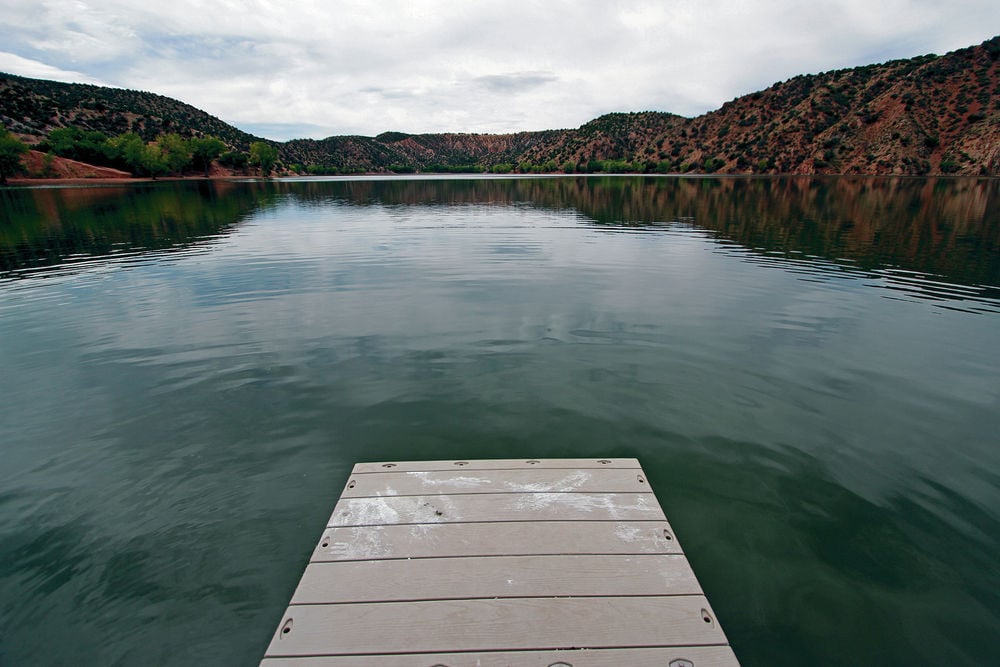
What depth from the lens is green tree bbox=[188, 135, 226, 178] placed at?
138 metres

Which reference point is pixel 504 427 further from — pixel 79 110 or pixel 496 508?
pixel 79 110

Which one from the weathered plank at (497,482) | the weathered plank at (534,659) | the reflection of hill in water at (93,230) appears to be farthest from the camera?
the reflection of hill in water at (93,230)

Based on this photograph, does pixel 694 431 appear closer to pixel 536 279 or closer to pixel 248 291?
pixel 536 279

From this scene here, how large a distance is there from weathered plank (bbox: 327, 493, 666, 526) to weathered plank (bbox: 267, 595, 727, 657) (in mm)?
1057

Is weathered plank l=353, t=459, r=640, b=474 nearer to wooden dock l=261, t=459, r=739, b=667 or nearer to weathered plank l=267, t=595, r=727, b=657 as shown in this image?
wooden dock l=261, t=459, r=739, b=667

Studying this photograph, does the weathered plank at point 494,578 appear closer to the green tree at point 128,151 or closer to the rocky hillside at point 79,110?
the green tree at point 128,151

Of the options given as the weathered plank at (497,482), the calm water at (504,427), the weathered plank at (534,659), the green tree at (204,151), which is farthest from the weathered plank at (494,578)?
the green tree at (204,151)

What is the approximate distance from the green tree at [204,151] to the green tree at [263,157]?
44.2 ft

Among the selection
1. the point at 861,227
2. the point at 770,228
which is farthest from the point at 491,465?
the point at 861,227

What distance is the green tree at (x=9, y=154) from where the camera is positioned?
292ft

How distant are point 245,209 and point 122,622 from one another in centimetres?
5450

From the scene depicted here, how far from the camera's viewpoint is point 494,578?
4004 millimetres

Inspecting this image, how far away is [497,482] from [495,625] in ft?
6.38

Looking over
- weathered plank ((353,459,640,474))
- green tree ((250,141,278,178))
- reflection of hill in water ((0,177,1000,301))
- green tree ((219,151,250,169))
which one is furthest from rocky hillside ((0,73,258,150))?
weathered plank ((353,459,640,474))
